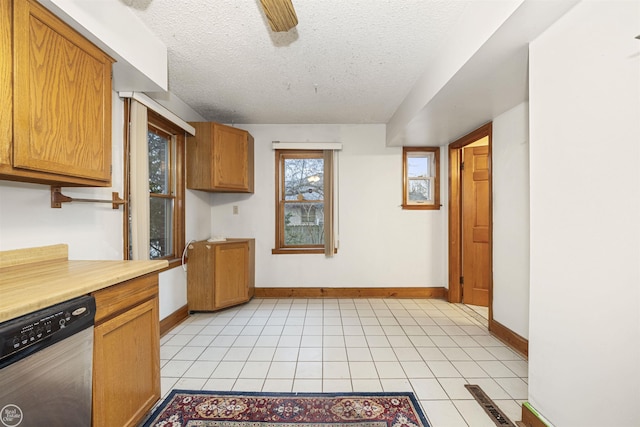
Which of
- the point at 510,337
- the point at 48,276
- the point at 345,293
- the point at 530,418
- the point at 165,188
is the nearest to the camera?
the point at 48,276

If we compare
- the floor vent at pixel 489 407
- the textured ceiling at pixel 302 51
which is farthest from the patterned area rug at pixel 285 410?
the textured ceiling at pixel 302 51

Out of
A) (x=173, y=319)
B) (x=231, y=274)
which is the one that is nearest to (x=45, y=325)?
(x=173, y=319)

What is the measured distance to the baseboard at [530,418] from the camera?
142 cm

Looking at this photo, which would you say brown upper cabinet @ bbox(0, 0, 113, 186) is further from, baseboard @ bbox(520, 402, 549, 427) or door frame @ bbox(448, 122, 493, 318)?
door frame @ bbox(448, 122, 493, 318)

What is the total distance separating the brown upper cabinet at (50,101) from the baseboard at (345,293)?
271 centimetres

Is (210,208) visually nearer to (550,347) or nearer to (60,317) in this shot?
(60,317)

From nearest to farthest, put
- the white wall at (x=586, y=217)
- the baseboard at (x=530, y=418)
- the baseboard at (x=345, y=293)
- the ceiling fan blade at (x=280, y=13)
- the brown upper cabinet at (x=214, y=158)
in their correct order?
the white wall at (x=586, y=217) < the ceiling fan blade at (x=280, y=13) < the baseboard at (x=530, y=418) < the brown upper cabinet at (x=214, y=158) < the baseboard at (x=345, y=293)

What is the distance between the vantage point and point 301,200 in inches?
158

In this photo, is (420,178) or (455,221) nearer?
(455,221)

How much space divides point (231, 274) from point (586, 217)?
3.27 meters

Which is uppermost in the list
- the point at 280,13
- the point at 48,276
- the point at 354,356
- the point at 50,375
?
the point at 280,13

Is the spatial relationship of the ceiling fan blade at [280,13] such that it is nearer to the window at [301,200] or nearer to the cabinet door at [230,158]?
the cabinet door at [230,158]

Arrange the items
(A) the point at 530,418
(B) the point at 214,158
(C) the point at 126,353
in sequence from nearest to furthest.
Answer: (C) the point at 126,353
(A) the point at 530,418
(B) the point at 214,158

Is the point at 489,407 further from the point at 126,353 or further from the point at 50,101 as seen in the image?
the point at 50,101
